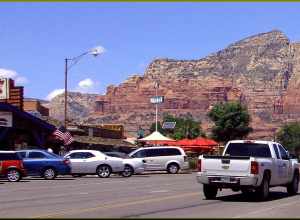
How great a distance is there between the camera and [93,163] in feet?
127

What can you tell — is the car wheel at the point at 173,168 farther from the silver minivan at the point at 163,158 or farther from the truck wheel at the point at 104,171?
the truck wheel at the point at 104,171

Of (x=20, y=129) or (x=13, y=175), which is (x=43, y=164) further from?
(x=20, y=129)

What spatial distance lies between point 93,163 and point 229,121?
63.5m

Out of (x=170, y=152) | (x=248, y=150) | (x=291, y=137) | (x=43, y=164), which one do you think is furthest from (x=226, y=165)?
(x=291, y=137)

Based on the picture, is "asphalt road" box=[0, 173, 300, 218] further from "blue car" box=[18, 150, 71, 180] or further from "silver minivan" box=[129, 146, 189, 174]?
"silver minivan" box=[129, 146, 189, 174]

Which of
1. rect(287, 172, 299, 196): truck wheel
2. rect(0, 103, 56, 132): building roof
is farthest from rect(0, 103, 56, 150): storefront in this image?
rect(287, 172, 299, 196): truck wheel

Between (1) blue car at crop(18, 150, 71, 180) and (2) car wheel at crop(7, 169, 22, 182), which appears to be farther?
(1) blue car at crop(18, 150, 71, 180)

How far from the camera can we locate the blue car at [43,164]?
117 ft

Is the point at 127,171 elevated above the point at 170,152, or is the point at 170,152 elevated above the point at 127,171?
the point at 170,152

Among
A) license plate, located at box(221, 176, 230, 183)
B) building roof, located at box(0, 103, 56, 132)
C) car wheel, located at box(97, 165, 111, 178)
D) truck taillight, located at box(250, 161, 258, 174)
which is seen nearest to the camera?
truck taillight, located at box(250, 161, 258, 174)

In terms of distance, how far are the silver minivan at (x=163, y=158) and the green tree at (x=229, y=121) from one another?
2154 inches

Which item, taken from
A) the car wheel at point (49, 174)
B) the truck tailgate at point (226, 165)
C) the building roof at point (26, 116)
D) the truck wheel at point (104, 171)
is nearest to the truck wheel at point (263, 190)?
the truck tailgate at point (226, 165)

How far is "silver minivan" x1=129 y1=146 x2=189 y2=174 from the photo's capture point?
45031mm

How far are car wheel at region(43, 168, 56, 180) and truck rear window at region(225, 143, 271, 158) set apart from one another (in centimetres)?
1489
